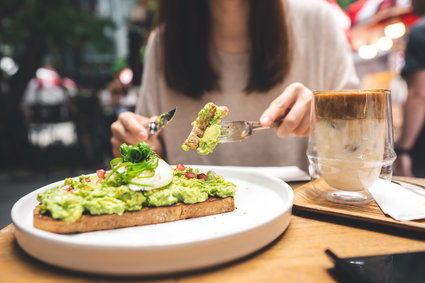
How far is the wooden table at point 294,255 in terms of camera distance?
0.85m

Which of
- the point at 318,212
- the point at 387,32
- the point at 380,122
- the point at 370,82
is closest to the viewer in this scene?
the point at 318,212

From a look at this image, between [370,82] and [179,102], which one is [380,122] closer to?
[179,102]

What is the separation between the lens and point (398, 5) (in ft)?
17.2

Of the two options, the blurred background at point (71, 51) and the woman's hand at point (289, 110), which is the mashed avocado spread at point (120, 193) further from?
the blurred background at point (71, 51)

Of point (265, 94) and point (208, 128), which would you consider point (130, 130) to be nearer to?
point (208, 128)

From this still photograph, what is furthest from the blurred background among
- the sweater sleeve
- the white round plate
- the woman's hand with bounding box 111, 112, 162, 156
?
the white round plate

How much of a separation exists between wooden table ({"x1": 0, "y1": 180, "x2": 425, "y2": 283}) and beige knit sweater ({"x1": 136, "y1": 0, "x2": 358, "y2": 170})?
1.63 meters

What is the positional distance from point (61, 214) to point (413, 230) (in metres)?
1.19

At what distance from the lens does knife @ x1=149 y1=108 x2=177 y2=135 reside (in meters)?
1.76

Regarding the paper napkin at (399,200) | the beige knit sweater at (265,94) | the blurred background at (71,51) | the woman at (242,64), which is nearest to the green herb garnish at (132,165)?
the paper napkin at (399,200)

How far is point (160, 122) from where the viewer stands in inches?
72.4

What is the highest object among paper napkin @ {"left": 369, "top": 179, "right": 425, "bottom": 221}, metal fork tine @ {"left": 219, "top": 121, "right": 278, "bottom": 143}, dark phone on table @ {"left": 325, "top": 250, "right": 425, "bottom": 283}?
metal fork tine @ {"left": 219, "top": 121, "right": 278, "bottom": 143}

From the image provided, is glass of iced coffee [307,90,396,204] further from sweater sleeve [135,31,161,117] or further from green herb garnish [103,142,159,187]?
sweater sleeve [135,31,161,117]

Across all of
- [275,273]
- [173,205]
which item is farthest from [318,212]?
[173,205]
